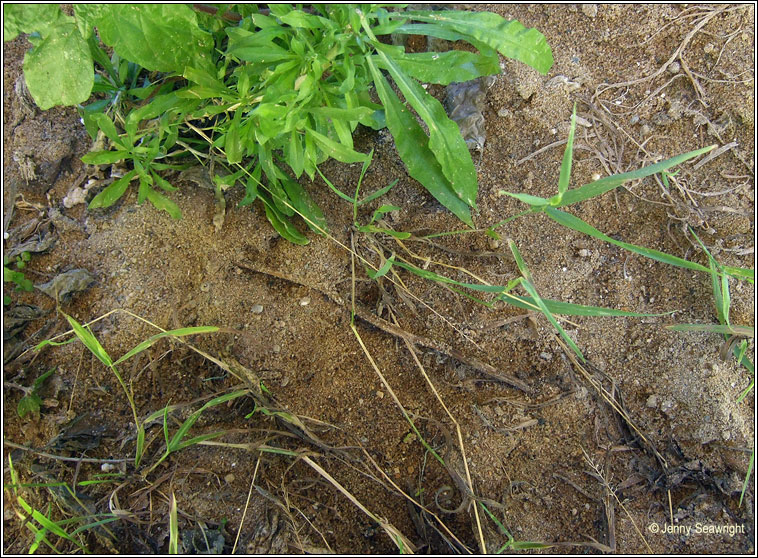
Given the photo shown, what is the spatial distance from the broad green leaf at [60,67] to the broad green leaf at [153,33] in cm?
13

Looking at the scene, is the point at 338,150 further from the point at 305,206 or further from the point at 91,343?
the point at 91,343

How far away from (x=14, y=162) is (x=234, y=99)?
80 cm

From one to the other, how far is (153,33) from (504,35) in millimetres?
887

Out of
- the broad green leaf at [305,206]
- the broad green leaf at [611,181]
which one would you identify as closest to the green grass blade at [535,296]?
the broad green leaf at [611,181]

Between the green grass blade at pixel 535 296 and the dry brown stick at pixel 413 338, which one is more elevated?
the green grass blade at pixel 535 296

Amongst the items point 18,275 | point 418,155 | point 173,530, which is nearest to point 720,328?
point 418,155

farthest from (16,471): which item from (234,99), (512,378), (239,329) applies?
(512,378)

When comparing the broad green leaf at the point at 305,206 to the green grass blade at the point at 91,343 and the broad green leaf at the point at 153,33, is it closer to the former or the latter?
the broad green leaf at the point at 153,33

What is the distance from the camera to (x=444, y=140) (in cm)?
152

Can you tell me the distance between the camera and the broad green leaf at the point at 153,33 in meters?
1.29

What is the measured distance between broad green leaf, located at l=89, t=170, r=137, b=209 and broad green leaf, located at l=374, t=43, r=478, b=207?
0.80 m

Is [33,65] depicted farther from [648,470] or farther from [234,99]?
[648,470]

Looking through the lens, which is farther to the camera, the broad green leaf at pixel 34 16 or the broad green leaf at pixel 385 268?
the broad green leaf at pixel 385 268

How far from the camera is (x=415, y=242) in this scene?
1.69 m
